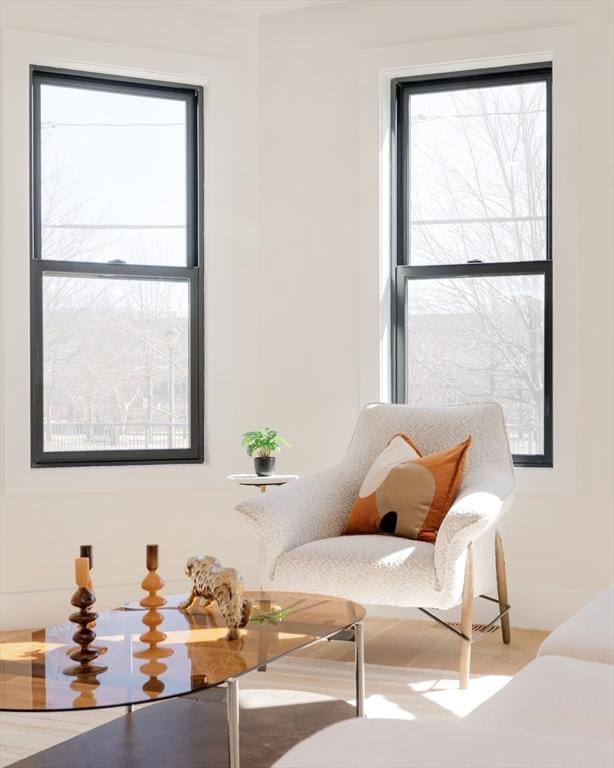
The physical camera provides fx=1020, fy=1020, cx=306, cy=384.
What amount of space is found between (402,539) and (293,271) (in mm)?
1718

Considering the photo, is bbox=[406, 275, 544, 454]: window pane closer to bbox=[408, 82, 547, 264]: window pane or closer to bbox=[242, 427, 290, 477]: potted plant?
bbox=[408, 82, 547, 264]: window pane

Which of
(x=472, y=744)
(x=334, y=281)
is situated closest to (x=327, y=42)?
(x=334, y=281)

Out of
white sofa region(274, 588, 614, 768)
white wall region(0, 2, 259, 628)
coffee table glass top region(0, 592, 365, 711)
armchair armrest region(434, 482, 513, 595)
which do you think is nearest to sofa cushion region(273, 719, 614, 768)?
white sofa region(274, 588, 614, 768)

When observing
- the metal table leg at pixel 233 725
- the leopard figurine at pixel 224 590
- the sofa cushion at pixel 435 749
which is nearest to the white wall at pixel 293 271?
the leopard figurine at pixel 224 590

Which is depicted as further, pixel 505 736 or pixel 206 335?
pixel 206 335

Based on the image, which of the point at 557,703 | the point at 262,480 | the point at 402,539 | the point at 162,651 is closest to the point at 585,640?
the point at 557,703

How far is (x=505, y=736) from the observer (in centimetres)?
134

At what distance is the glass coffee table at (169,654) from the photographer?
2125 mm

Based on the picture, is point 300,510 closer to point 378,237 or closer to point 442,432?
point 442,432

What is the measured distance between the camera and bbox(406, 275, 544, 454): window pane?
4.71m

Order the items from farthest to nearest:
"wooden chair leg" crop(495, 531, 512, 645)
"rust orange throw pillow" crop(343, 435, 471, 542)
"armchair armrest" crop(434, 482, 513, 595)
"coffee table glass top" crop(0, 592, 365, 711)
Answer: "wooden chair leg" crop(495, 531, 512, 645) → "rust orange throw pillow" crop(343, 435, 471, 542) → "armchair armrest" crop(434, 482, 513, 595) → "coffee table glass top" crop(0, 592, 365, 711)

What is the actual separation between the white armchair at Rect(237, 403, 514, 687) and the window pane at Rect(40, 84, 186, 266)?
159 cm

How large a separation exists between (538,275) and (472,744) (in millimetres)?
3641

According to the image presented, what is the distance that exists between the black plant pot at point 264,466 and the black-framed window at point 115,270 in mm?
567
